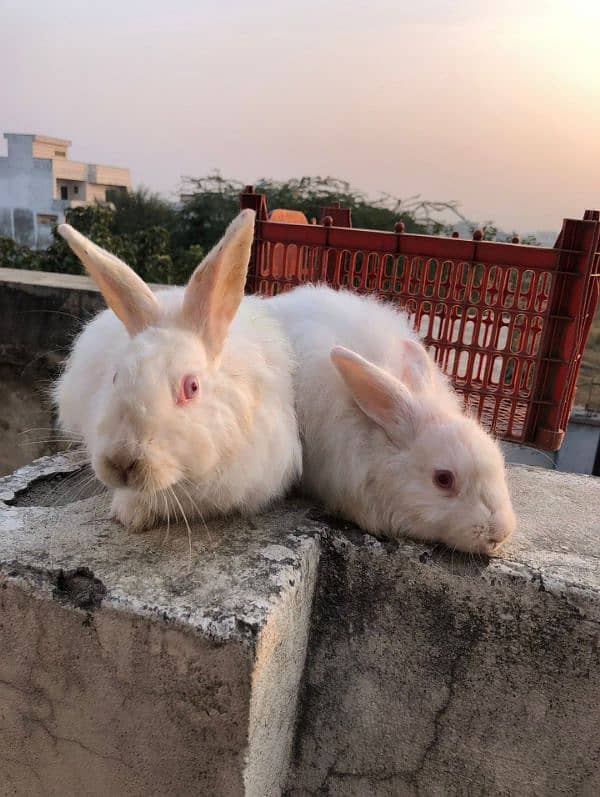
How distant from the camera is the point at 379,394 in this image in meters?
1.89

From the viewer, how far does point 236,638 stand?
1405 mm

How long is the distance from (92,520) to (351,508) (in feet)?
2.56

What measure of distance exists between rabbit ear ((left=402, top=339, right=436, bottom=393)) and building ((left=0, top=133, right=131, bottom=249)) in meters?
29.0

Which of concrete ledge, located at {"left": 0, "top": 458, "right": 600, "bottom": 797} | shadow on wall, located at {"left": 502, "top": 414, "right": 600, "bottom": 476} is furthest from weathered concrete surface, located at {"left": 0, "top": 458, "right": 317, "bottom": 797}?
shadow on wall, located at {"left": 502, "top": 414, "right": 600, "bottom": 476}

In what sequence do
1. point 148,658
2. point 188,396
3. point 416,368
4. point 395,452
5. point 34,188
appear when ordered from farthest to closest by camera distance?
point 34,188 < point 416,368 < point 395,452 < point 188,396 < point 148,658

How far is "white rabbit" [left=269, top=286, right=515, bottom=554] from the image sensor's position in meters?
1.83

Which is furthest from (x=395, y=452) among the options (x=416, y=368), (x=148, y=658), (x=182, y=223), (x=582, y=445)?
(x=182, y=223)

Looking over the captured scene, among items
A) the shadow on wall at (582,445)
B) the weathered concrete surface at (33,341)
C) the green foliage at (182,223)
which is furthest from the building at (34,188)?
the weathered concrete surface at (33,341)

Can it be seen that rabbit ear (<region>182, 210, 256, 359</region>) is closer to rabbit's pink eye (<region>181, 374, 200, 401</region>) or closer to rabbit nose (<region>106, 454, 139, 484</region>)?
rabbit's pink eye (<region>181, 374, 200, 401</region>)

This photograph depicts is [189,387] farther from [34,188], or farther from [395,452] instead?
[34,188]

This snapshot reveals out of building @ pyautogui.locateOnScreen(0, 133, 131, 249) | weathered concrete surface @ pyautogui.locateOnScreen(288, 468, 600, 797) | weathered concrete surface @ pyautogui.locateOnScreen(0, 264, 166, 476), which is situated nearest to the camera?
weathered concrete surface @ pyautogui.locateOnScreen(288, 468, 600, 797)

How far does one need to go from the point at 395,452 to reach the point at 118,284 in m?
0.94

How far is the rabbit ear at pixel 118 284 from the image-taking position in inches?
66.3

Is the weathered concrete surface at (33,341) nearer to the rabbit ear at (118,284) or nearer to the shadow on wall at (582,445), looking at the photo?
the rabbit ear at (118,284)
